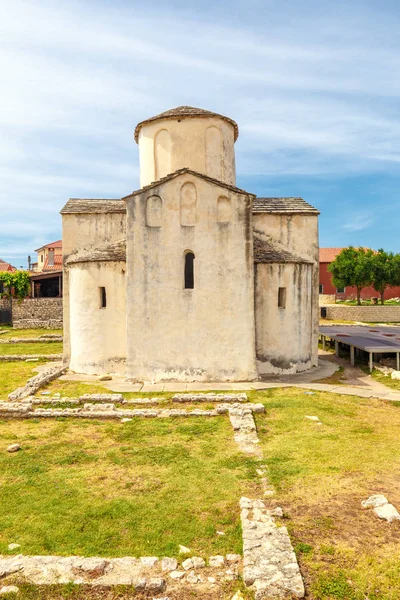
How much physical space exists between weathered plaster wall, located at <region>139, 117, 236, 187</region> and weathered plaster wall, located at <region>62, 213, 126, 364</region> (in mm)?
2486

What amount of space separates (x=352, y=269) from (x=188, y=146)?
36125 mm

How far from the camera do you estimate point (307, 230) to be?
59.6ft

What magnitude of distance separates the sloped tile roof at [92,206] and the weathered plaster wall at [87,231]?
0.54 feet

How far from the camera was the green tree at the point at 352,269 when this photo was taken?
157ft

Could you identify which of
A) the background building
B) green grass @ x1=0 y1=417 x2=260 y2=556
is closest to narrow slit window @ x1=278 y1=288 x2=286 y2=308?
green grass @ x1=0 y1=417 x2=260 y2=556

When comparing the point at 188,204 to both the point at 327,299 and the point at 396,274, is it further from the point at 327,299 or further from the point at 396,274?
the point at 327,299

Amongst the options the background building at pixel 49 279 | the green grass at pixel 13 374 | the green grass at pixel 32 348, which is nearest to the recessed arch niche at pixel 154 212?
the green grass at pixel 13 374

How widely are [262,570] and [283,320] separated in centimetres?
1227

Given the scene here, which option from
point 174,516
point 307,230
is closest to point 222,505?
point 174,516

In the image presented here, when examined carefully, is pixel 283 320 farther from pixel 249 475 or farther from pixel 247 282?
pixel 249 475

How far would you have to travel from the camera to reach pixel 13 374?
18.0 meters

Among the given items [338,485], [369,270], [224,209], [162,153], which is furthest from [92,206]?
[369,270]

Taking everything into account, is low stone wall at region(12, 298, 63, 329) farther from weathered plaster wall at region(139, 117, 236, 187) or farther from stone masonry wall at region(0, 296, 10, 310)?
weathered plaster wall at region(139, 117, 236, 187)

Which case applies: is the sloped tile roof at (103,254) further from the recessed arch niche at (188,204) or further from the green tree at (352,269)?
the green tree at (352,269)
